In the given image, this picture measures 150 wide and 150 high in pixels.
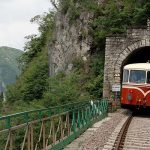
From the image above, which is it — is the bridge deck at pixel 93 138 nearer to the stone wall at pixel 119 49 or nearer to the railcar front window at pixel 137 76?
the railcar front window at pixel 137 76

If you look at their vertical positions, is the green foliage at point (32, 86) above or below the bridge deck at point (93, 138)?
above

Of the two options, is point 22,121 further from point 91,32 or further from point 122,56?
point 91,32

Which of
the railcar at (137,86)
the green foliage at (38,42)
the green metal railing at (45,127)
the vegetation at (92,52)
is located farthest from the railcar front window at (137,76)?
the green foliage at (38,42)

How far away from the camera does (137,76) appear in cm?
2302

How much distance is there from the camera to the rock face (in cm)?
3319

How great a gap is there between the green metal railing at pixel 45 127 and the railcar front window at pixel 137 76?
6.68 meters

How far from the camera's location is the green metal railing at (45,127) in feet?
25.9

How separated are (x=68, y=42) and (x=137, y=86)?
525 inches

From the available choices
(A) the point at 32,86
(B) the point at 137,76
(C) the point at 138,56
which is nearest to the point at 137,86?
(B) the point at 137,76

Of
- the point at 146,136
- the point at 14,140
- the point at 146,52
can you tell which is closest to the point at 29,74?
the point at 146,52

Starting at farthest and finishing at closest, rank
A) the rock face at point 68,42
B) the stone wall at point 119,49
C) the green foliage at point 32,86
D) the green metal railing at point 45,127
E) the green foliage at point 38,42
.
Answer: the green foliage at point 38,42 → the green foliage at point 32,86 → the rock face at point 68,42 → the stone wall at point 119,49 → the green metal railing at point 45,127

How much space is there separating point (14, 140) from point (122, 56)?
2176 centimetres

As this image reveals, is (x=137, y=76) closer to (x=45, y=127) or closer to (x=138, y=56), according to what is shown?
(x=138, y=56)

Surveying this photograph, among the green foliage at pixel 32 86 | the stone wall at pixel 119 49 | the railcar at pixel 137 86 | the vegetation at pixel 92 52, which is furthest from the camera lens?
the green foliage at pixel 32 86
